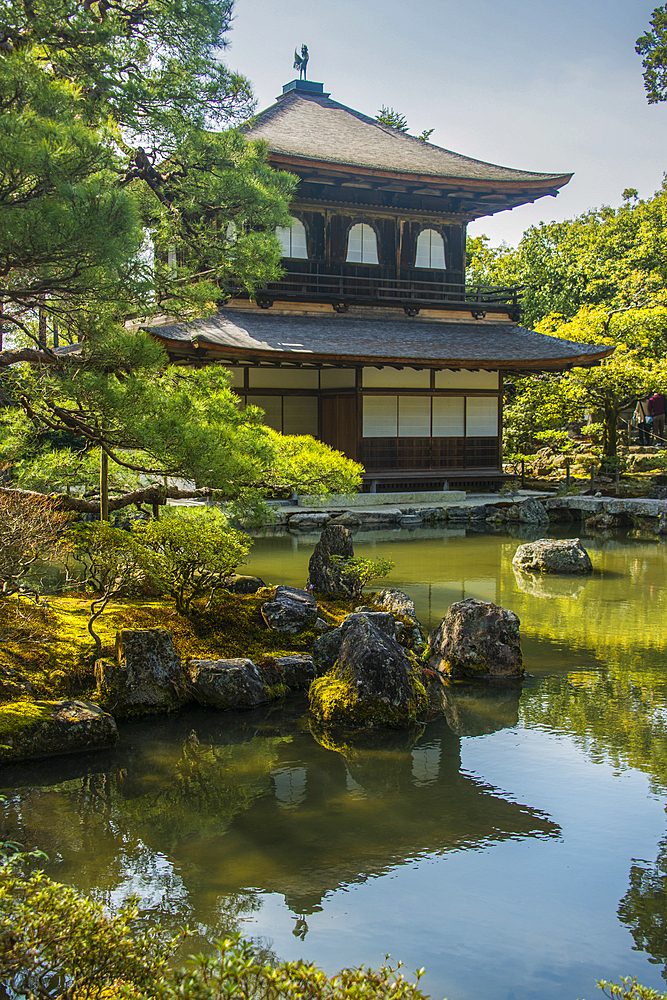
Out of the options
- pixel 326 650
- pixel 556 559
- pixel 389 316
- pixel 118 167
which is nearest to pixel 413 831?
pixel 326 650

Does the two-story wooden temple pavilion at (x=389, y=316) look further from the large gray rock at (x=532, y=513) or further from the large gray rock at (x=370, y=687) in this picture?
the large gray rock at (x=370, y=687)

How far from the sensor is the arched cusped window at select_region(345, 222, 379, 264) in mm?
21062

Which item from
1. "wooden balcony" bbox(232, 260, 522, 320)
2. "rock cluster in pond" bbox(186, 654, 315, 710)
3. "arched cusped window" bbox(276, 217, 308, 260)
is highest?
"arched cusped window" bbox(276, 217, 308, 260)

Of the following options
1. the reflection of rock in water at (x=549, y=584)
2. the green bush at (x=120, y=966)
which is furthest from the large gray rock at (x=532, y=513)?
the green bush at (x=120, y=966)

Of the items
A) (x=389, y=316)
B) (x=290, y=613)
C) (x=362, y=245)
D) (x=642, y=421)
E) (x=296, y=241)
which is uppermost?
(x=362, y=245)

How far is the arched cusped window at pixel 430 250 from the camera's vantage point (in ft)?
71.7

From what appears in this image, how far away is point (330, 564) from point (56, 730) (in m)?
4.42

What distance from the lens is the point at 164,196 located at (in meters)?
8.51

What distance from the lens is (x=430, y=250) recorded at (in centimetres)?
2200

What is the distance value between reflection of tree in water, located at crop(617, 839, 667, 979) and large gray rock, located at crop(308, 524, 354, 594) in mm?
5395

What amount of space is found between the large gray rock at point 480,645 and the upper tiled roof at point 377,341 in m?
9.55

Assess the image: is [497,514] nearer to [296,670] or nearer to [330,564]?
[330,564]

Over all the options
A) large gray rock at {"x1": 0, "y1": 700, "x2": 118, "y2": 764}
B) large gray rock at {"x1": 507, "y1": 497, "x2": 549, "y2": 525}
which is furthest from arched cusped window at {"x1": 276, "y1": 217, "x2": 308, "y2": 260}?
large gray rock at {"x1": 0, "y1": 700, "x2": 118, "y2": 764}

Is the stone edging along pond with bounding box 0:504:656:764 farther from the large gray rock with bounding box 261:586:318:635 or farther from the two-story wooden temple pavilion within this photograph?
the two-story wooden temple pavilion
